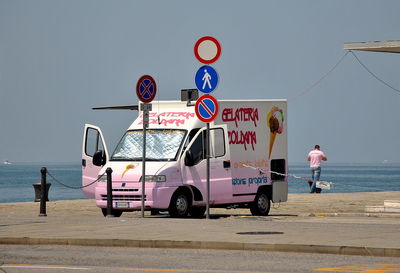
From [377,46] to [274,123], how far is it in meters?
3.12

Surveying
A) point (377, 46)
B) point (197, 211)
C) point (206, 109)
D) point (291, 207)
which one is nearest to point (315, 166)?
point (291, 207)

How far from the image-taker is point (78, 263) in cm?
1316

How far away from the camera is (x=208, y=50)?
66.6ft

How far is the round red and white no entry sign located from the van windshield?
309 cm

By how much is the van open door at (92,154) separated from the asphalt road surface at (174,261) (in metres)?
8.54

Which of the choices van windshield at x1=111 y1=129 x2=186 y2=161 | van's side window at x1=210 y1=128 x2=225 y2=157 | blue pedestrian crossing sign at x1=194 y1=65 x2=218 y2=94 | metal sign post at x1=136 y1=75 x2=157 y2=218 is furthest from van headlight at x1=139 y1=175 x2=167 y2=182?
blue pedestrian crossing sign at x1=194 y1=65 x2=218 y2=94

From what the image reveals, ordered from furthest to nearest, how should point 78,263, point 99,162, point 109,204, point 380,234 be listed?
point 99,162
point 109,204
point 380,234
point 78,263

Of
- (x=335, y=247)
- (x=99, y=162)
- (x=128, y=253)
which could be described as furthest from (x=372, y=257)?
(x=99, y=162)

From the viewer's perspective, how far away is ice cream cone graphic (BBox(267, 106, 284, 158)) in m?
25.5

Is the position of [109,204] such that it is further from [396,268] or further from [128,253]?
[396,268]

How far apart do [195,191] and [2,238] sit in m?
7.37

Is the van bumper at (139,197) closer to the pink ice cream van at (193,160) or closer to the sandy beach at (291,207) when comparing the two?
the pink ice cream van at (193,160)

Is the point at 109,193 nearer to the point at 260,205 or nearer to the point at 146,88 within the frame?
the point at 146,88

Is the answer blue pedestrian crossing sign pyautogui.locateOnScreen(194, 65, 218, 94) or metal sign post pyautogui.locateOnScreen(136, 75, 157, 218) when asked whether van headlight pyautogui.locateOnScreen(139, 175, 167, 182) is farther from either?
blue pedestrian crossing sign pyautogui.locateOnScreen(194, 65, 218, 94)
